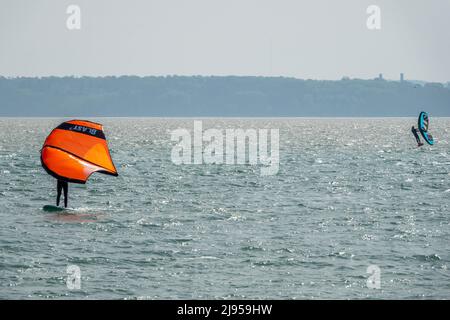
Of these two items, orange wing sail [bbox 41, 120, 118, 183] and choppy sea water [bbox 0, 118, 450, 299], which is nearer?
choppy sea water [bbox 0, 118, 450, 299]

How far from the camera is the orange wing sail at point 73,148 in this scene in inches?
1633

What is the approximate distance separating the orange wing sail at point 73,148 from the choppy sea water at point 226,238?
8.32ft

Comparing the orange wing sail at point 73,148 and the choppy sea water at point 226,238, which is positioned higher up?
the orange wing sail at point 73,148

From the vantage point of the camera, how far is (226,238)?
38.0 meters

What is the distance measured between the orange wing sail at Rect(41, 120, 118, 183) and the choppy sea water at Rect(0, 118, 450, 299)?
2536mm

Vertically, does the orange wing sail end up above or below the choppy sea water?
above

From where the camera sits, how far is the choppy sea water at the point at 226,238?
29453mm

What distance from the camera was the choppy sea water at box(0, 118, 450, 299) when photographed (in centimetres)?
2945

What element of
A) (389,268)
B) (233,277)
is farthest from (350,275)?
(233,277)

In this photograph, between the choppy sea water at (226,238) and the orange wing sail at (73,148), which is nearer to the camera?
the choppy sea water at (226,238)
